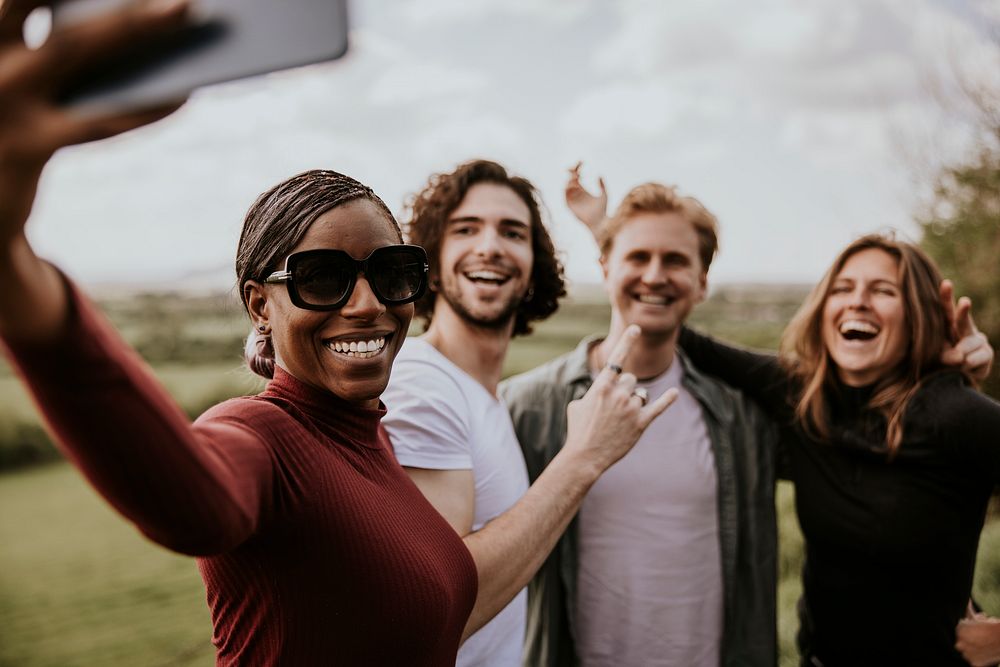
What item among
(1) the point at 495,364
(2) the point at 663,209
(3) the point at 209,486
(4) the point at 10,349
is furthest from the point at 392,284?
(2) the point at 663,209

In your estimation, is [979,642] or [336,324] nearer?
[336,324]

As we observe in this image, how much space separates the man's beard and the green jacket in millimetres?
409

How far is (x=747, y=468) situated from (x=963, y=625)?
34.5 inches

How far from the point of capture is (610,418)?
208 centimetres

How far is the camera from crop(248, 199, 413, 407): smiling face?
1356mm

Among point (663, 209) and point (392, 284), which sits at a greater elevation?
point (663, 209)

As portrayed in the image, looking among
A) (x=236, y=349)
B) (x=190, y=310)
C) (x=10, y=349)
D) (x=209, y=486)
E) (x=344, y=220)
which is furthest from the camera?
(x=190, y=310)

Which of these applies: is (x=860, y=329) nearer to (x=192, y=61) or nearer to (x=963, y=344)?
(x=963, y=344)

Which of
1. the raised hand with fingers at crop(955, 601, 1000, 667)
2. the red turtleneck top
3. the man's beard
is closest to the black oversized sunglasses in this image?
the red turtleneck top

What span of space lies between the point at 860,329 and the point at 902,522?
0.69 metres

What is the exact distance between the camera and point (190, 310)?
721 inches

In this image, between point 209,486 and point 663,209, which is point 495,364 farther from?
point 209,486

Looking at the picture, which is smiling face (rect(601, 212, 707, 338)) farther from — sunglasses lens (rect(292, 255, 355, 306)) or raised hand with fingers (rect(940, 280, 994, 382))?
sunglasses lens (rect(292, 255, 355, 306))

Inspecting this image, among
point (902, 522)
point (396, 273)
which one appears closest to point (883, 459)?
point (902, 522)
